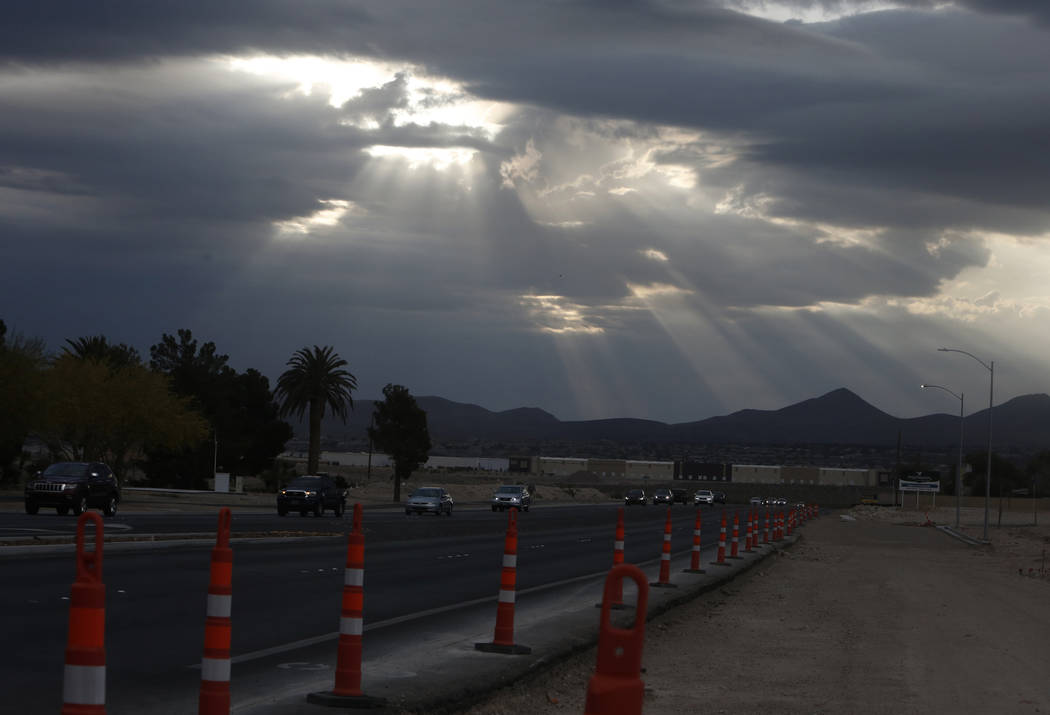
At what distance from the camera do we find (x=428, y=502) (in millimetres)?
60375

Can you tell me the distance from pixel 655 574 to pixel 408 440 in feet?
210

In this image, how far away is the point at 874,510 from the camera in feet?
368

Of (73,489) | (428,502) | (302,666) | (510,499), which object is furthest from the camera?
(510,499)

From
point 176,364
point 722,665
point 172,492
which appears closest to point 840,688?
point 722,665

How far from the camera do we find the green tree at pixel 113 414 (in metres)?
64.9

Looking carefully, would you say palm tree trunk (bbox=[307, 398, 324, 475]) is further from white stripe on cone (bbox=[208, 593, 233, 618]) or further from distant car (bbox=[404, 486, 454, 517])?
white stripe on cone (bbox=[208, 593, 233, 618])

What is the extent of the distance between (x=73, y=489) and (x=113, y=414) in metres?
27.1

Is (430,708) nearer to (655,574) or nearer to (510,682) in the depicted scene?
(510,682)

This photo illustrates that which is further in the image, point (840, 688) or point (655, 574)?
point (655, 574)

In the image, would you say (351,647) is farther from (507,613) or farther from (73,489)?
(73,489)

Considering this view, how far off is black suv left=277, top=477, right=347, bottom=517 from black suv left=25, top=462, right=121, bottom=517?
1089 centimetres

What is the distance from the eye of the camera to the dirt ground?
11.7 meters

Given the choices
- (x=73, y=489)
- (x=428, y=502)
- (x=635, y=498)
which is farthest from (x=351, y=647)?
(x=635, y=498)

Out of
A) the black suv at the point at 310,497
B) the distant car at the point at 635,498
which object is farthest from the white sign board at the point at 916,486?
the black suv at the point at 310,497
